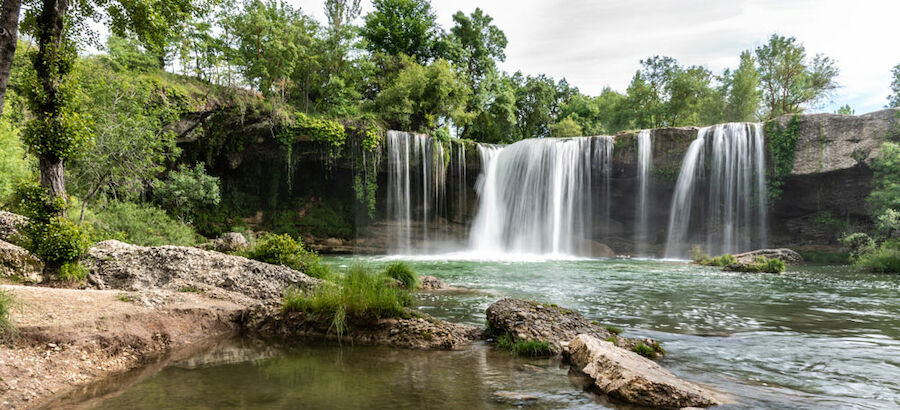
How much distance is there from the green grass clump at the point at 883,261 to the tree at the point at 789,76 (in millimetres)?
22779

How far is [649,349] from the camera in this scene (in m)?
5.41

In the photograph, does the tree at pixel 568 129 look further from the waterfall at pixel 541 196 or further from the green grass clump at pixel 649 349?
the green grass clump at pixel 649 349

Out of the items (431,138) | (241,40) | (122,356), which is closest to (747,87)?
(431,138)

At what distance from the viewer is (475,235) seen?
29.1m

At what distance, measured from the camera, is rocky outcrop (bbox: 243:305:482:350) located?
5758mm

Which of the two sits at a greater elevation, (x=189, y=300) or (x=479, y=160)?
(x=479, y=160)

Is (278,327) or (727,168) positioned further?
(727,168)

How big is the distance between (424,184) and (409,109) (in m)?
4.90

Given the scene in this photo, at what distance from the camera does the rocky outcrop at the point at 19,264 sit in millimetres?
7367

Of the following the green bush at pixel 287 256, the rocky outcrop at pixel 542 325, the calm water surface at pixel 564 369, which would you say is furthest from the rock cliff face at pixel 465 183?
the rocky outcrop at pixel 542 325

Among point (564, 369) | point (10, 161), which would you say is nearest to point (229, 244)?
point (10, 161)

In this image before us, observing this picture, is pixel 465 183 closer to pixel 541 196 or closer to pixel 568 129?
pixel 541 196

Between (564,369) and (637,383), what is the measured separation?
41.3 inches

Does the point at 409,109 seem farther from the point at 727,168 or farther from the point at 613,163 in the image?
the point at 727,168
